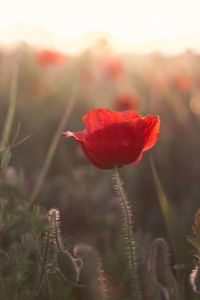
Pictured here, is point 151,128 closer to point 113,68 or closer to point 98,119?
point 98,119

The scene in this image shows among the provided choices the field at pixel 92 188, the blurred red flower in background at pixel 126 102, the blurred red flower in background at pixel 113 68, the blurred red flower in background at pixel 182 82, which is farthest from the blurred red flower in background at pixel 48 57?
the blurred red flower in background at pixel 182 82

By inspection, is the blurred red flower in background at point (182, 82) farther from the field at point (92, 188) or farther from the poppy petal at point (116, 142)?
the poppy petal at point (116, 142)

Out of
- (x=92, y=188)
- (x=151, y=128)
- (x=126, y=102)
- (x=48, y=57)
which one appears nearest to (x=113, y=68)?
(x=48, y=57)

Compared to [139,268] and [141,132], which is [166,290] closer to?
[139,268]

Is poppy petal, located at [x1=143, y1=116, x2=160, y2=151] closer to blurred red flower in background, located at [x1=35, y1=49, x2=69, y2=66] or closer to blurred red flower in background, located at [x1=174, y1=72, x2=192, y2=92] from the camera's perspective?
blurred red flower in background, located at [x1=174, y1=72, x2=192, y2=92]

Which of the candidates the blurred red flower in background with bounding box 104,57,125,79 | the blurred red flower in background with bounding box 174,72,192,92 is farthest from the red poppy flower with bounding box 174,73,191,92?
the blurred red flower in background with bounding box 104,57,125,79

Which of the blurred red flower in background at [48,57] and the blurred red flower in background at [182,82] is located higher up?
the blurred red flower in background at [48,57]
